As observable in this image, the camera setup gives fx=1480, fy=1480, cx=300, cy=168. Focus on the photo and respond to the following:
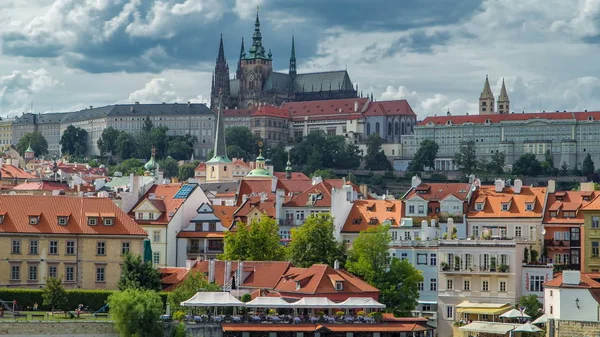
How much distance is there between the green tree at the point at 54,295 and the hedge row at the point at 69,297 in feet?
1.21

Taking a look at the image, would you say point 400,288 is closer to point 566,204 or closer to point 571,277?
point 571,277

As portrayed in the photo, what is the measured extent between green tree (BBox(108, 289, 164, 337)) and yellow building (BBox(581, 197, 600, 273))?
81.9ft

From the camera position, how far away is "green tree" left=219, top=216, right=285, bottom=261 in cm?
7850

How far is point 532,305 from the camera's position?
2793 inches

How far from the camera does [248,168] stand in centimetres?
19725

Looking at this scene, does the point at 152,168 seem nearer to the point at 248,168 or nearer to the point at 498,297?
the point at 248,168

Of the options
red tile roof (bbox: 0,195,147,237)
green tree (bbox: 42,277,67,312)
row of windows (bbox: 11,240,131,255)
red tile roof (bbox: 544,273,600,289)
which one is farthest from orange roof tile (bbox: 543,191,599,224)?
green tree (bbox: 42,277,67,312)

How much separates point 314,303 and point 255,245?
14732mm

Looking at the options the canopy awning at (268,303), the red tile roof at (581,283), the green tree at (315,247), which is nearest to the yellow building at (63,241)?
the green tree at (315,247)

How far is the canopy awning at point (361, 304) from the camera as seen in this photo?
213 feet

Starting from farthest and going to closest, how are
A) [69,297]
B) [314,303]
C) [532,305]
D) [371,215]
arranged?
[371,215], [532,305], [69,297], [314,303]

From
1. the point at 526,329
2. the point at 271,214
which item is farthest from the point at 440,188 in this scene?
the point at 526,329

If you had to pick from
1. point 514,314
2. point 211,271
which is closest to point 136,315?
point 211,271

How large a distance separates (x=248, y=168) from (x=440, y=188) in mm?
110067
